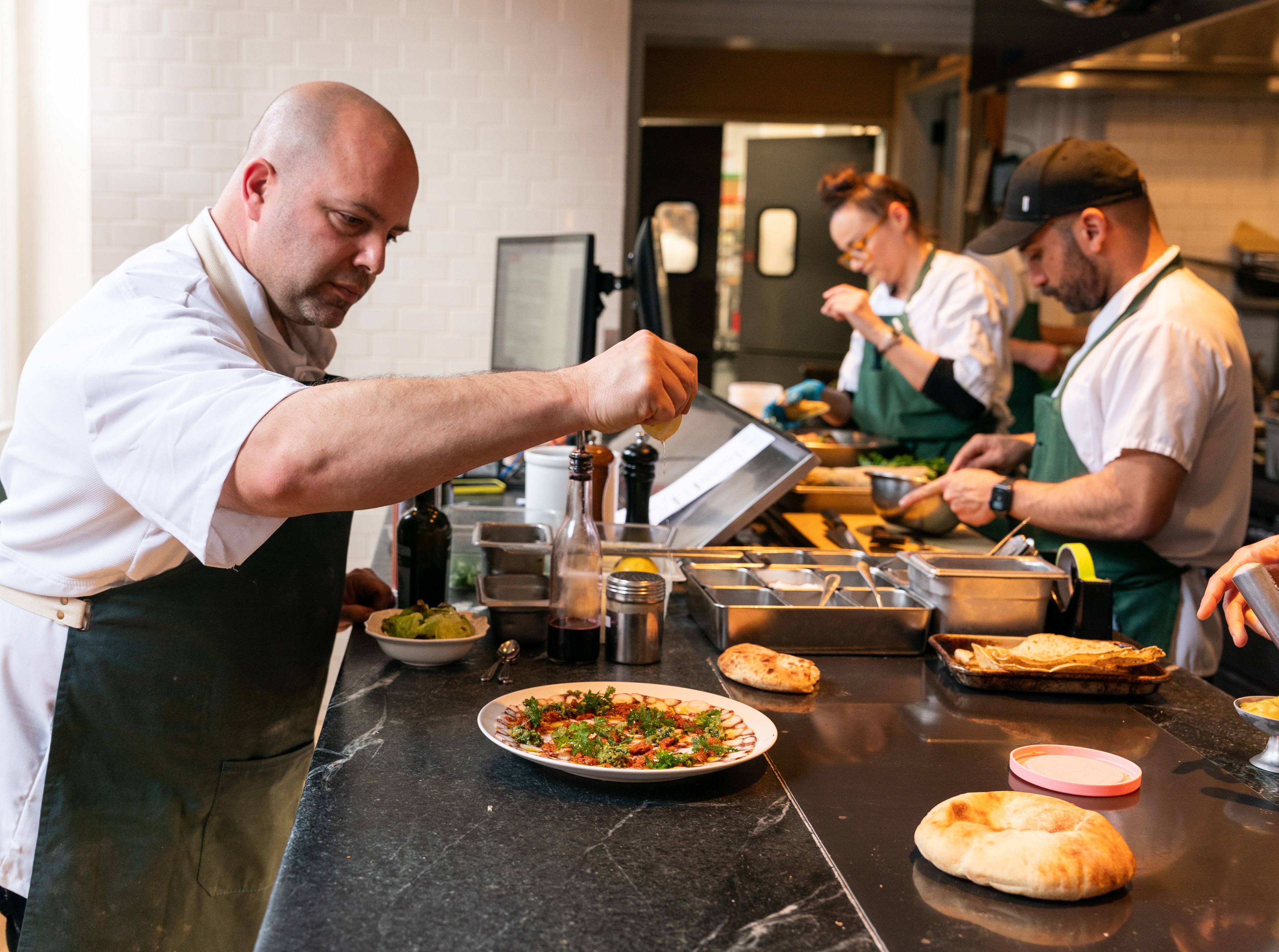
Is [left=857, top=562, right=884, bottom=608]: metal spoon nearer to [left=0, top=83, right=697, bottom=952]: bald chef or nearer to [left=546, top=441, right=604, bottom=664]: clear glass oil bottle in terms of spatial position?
[left=546, top=441, right=604, bottom=664]: clear glass oil bottle

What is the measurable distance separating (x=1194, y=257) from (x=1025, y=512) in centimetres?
341

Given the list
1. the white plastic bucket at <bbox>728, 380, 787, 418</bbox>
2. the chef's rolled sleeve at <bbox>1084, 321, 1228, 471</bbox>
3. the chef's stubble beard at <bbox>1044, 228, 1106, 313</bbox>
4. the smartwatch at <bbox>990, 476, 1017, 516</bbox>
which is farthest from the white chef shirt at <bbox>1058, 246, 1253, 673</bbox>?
the white plastic bucket at <bbox>728, 380, 787, 418</bbox>

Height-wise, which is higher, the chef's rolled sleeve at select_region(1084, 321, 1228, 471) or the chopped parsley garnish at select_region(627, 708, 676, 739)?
the chef's rolled sleeve at select_region(1084, 321, 1228, 471)

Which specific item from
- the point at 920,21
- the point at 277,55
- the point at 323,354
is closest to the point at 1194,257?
the point at 920,21

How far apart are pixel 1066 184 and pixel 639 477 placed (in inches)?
48.0


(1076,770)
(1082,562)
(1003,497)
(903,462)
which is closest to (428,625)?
(1076,770)

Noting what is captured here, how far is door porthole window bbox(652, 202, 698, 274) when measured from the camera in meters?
7.61

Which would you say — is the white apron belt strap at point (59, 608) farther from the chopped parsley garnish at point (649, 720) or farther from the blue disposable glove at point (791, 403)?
the blue disposable glove at point (791, 403)

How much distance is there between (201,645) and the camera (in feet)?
5.25

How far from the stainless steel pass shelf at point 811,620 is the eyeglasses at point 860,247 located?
266cm

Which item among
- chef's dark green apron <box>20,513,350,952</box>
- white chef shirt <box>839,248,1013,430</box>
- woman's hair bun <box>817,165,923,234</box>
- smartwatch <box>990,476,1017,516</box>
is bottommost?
chef's dark green apron <box>20,513,350,952</box>

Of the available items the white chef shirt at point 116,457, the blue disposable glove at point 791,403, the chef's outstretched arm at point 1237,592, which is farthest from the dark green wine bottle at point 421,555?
the blue disposable glove at point 791,403

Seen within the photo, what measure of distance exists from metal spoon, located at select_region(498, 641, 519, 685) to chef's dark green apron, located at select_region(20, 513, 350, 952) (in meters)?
0.32

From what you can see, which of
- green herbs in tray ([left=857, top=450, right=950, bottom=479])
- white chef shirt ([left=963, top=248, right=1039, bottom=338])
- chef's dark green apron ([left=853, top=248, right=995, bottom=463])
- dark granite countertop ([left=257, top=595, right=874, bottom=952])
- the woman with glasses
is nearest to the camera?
dark granite countertop ([left=257, top=595, right=874, bottom=952])
